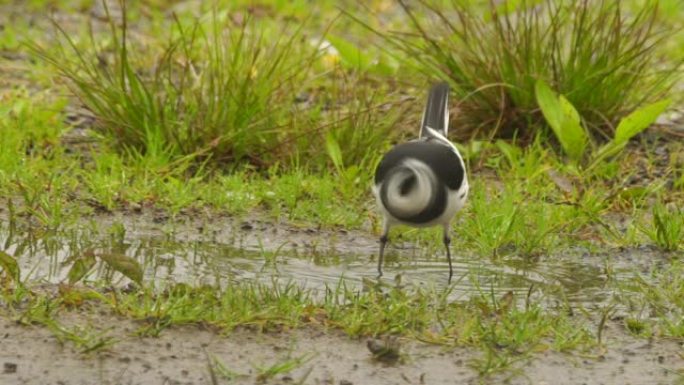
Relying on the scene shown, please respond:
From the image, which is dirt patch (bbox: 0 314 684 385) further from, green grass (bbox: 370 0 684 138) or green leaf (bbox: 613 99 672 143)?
green grass (bbox: 370 0 684 138)

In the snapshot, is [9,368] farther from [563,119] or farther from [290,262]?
[563,119]

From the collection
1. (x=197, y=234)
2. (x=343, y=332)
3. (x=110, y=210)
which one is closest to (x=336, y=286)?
(x=343, y=332)

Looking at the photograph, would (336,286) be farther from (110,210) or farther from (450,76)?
(450,76)

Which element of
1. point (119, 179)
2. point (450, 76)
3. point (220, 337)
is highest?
point (450, 76)

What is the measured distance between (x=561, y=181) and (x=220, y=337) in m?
2.63

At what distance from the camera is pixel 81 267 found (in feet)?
16.1

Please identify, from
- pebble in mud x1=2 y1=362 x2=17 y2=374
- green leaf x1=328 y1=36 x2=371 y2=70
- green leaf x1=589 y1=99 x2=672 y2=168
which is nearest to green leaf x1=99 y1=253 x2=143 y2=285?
pebble in mud x1=2 y1=362 x2=17 y2=374

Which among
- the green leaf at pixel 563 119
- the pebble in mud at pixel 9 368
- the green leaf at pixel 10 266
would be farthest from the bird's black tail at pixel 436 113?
the pebble in mud at pixel 9 368

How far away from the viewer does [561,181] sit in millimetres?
6805

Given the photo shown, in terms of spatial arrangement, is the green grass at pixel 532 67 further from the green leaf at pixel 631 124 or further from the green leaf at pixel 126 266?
the green leaf at pixel 126 266

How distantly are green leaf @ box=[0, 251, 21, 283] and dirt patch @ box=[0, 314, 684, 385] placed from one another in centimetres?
30

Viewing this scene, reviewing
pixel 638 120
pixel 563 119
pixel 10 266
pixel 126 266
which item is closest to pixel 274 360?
pixel 126 266

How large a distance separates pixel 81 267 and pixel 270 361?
2.69 feet

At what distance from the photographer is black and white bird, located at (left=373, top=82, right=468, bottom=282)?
5.30m
